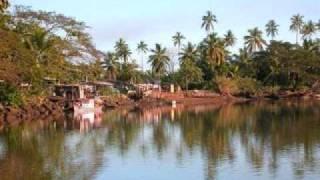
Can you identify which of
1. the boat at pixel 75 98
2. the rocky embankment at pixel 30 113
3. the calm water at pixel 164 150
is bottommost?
the calm water at pixel 164 150

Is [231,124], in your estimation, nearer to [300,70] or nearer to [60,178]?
[60,178]

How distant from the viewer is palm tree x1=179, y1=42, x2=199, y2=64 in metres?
106

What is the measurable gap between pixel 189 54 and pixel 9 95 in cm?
5142

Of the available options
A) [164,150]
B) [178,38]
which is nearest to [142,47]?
[178,38]

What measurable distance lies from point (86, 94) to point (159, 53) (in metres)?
28.1

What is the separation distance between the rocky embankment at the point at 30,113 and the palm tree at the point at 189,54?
4002cm

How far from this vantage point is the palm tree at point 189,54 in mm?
106438

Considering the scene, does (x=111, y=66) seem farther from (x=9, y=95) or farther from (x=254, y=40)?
(x=9, y=95)

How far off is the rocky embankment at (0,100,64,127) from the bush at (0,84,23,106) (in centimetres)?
66

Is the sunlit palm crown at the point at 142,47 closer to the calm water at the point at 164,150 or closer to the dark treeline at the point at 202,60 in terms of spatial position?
the dark treeline at the point at 202,60

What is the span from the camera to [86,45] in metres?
80.1

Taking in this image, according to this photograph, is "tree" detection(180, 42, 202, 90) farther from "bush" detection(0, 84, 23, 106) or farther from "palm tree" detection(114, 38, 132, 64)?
"bush" detection(0, 84, 23, 106)

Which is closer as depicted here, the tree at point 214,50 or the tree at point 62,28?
the tree at point 62,28

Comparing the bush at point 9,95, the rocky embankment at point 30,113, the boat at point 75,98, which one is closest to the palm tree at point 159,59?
the boat at point 75,98
